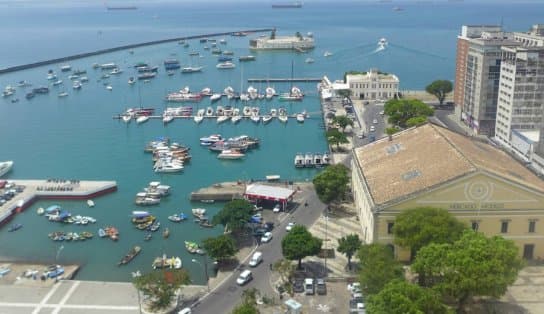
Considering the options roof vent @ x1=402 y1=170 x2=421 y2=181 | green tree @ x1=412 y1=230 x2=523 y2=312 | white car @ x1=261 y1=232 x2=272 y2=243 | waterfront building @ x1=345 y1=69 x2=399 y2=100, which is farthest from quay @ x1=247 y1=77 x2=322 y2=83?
green tree @ x1=412 y1=230 x2=523 y2=312

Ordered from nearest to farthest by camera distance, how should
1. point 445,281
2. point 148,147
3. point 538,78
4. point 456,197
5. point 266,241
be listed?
point 445,281 < point 456,197 < point 266,241 < point 538,78 < point 148,147

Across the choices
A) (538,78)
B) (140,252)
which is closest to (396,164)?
(140,252)

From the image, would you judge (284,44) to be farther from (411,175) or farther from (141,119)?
(411,175)

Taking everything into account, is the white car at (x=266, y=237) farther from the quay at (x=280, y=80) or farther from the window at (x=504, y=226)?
the quay at (x=280, y=80)

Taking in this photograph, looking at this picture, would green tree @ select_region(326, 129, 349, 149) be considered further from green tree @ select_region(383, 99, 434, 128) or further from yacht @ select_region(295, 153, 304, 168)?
green tree @ select_region(383, 99, 434, 128)

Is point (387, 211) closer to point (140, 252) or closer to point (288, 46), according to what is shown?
point (140, 252)

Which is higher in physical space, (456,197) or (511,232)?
(456,197)
